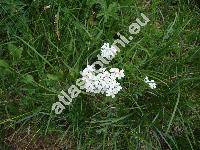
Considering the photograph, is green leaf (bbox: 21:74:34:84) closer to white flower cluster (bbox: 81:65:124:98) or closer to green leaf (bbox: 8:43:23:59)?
green leaf (bbox: 8:43:23:59)

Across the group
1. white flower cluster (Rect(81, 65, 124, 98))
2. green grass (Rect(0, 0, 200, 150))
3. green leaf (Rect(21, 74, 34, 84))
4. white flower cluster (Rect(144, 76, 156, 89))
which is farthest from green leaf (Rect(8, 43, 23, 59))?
white flower cluster (Rect(144, 76, 156, 89))

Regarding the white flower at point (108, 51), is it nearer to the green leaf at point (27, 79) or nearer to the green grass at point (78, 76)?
the green grass at point (78, 76)

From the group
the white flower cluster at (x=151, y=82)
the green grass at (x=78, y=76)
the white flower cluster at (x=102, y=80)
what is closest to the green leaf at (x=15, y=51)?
the green grass at (x=78, y=76)

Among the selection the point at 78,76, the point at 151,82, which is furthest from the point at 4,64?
the point at 151,82

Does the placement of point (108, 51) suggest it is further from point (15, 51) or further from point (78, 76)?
point (15, 51)

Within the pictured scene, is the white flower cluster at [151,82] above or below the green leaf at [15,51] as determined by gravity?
below

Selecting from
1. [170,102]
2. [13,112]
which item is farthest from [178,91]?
[13,112]
